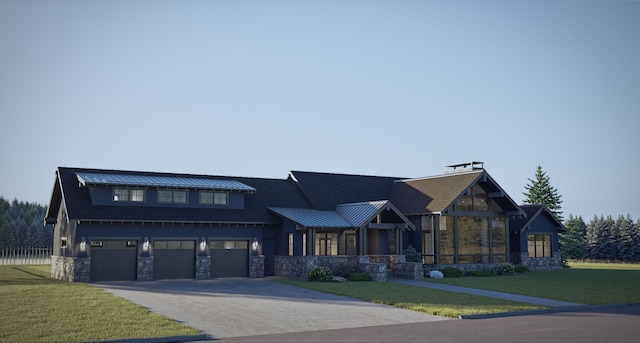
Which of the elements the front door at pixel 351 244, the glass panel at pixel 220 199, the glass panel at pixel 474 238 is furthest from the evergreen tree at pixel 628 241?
the glass panel at pixel 220 199

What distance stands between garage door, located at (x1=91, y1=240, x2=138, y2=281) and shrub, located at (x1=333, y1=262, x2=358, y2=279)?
1131 centimetres

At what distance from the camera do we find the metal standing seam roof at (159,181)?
33.5 meters

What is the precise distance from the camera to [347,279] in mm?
33812

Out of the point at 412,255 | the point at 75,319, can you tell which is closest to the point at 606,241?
the point at 412,255

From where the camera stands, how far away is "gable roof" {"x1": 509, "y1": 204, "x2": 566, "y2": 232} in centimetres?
4500

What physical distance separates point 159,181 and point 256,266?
7.75 meters

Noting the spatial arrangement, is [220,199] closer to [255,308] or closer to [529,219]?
[255,308]

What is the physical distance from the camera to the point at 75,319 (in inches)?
672

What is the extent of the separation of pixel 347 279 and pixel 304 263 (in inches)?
104

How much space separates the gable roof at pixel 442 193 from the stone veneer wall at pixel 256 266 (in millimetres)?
11152

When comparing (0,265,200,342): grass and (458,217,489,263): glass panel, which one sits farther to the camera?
(458,217,489,263): glass panel

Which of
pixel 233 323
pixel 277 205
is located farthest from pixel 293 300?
pixel 277 205

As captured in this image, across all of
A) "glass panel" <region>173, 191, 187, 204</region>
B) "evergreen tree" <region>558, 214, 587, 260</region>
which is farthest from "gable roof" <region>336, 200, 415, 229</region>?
"evergreen tree" <region>558, 214, 587, 260</region>

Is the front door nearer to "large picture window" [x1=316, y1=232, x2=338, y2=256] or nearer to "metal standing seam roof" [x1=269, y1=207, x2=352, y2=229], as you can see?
"large picture window" [x1=316, y1=232, x2=338, y2=256]
